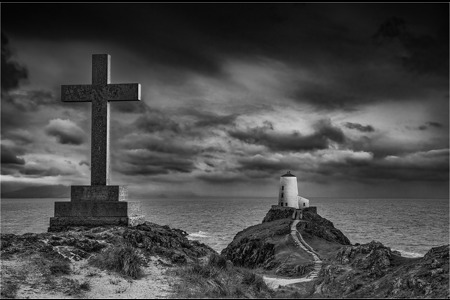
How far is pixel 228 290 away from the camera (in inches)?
406

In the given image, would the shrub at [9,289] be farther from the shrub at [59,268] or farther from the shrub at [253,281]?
the shrub at [253,281]

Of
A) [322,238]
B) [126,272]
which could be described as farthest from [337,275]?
[322,238]

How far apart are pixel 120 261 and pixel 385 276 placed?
8.26 m

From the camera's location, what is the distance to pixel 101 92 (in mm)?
15516

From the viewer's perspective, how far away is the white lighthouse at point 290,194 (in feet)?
229

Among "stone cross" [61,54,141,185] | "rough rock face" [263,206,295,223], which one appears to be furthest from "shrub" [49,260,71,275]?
"rough rock face" [263,206,295,223]

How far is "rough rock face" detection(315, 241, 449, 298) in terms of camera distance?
36.5 feet

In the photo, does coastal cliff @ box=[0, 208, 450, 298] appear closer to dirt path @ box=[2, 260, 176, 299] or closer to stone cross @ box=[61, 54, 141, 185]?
dirt path @ box=[2, 260, 176, 299]

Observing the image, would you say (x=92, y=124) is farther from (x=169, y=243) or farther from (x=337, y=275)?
(x=337, y=275)

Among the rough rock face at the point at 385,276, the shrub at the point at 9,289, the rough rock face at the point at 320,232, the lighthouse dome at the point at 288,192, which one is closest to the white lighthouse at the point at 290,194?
the lighthouse dome at the point at 288,192

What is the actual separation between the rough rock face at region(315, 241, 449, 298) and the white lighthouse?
170 feet

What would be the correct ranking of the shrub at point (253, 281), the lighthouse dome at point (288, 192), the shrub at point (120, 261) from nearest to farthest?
the shrub at point (120, 261)
the shrub at point (253, 281)
the lighthouse dome at point (288, 192)

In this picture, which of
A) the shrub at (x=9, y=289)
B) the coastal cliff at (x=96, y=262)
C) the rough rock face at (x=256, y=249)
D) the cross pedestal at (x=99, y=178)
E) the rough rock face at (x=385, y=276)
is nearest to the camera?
the shrub at (x=9, y=289)

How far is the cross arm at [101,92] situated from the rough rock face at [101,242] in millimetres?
4742
